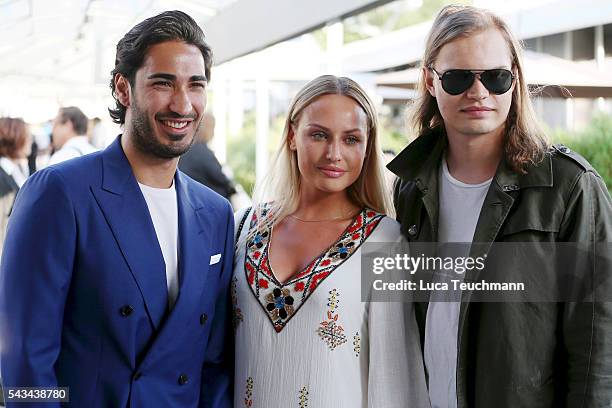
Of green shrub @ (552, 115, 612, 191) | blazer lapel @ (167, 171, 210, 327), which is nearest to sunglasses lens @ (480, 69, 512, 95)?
blazer lapel @ (167, 171, 210, 327)

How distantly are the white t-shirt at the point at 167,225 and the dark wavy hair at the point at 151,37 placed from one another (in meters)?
0.30

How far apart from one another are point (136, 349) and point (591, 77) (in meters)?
4.65

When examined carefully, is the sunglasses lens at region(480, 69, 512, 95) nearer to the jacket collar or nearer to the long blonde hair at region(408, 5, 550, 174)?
the long blonde hair at region(408, 5, 550, 174)

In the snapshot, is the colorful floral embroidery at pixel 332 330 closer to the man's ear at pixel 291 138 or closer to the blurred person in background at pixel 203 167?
the man's ear at pixel 291 138

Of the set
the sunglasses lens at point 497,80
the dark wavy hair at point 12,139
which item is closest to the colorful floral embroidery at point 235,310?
the sunglasses lens at point 497,80

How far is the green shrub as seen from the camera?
5671mm

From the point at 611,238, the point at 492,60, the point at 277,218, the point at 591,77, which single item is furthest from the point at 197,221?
the point at 591,77

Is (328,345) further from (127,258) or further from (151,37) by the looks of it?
(151,37)

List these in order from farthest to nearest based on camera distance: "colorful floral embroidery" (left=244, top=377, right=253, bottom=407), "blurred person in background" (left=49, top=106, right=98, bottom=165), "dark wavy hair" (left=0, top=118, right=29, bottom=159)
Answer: "blurred person in background" (left=49, top=106, right=98, bottom=165), "dark wavy hair" (left=0, top=118, right=29, bottom=159), "colorful floral embroidery" (left=244, top=377, right=253, bottom=407)

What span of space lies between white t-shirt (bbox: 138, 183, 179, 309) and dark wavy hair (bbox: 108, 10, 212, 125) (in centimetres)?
30

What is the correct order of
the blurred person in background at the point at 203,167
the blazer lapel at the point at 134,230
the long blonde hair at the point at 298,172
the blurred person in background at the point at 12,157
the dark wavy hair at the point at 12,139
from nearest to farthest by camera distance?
1. the blazer lapel at the point at 134,230
2. the long blonde hair at the point at 298,172
3. the blurred person in background at the point at 12,157
4. the blurred person in background at the point at 203,167
5. the dark wavy hair at the point at 12,139

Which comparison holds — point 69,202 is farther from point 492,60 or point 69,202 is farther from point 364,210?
point 492,60

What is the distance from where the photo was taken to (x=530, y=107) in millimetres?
2398

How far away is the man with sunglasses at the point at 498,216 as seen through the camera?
7.09 ft
